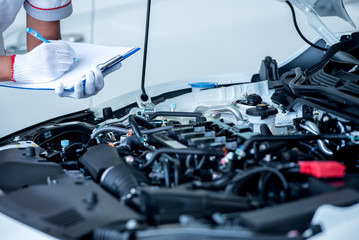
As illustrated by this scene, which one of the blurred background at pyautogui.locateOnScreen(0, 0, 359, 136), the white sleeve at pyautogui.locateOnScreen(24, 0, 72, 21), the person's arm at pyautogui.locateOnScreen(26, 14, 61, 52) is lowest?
the blurred background at pyautogui.locateOnScreen(0, 0, 359, 136)

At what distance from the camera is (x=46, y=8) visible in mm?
1646

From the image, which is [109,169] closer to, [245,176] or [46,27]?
[245,176]

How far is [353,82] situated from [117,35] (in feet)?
10.6

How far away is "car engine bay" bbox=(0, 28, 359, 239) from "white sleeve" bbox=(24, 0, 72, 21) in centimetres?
55

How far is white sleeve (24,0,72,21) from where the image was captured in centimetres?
164

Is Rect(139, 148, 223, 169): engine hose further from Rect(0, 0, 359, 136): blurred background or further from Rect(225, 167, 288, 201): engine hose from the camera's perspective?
Rect(0, 0, 359, 136): blurred background

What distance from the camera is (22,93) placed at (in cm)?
342

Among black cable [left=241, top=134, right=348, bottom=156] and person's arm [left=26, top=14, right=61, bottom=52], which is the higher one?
person's arm [left=26, top=14, right=61, bottom=52]

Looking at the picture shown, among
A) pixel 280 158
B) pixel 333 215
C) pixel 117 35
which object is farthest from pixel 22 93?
pixel 333 215

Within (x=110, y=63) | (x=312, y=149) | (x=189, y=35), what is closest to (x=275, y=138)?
(x=312, y=149)

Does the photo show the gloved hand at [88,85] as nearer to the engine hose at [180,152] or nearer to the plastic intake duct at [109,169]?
the plastic intake duct at [109,169]

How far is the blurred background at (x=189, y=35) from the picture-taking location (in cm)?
397

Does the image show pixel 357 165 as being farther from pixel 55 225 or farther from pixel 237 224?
pixel 55 225

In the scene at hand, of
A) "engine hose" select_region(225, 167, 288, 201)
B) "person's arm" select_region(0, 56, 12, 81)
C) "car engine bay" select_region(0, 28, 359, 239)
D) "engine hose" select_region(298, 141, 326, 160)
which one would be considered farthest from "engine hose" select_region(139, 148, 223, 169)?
"person's arm" select_region(0, 56, 12, 81)
